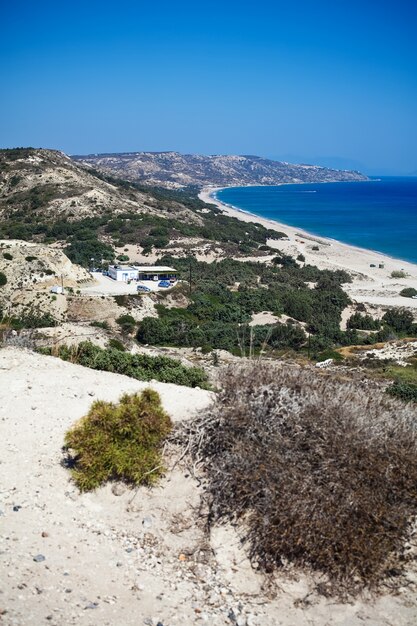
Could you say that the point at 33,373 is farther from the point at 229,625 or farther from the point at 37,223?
the point at 37,223

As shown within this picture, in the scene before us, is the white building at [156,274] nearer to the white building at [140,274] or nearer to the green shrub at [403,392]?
the white building at [140,274]

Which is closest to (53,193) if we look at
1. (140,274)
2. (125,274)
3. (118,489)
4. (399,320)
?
(140,274)

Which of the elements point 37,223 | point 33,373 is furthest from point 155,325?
point 37,223

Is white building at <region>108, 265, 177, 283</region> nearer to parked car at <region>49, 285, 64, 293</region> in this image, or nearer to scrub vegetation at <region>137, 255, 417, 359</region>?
scrub vegetation at <region>137, 255, 417, 359</region>

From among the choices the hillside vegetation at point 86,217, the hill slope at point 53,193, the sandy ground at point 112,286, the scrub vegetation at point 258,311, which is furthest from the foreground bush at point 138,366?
the hill slope at point 53,193

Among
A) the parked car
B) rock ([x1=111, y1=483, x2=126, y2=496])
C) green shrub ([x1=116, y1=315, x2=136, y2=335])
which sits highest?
rock ([x1=111, y1=483, x2=126, y2=496])

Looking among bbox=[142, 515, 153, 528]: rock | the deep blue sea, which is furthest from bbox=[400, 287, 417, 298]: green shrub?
bbox=[142, 515, 153, 528]: rock
